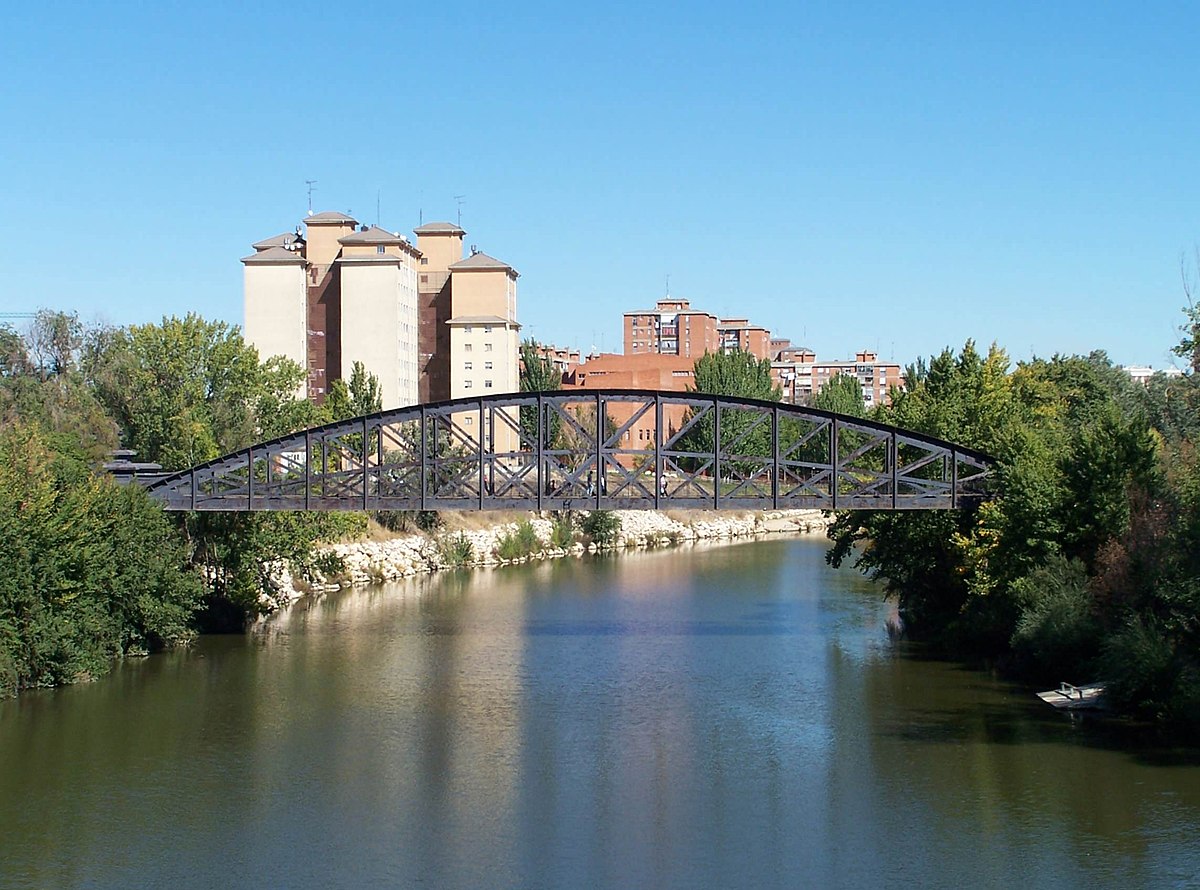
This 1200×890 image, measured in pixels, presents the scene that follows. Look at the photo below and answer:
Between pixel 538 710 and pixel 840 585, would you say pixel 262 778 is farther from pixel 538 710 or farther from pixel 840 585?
pixel 840 585

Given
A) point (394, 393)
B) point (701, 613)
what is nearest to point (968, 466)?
point (701, 613)

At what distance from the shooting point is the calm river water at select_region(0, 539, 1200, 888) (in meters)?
21.1

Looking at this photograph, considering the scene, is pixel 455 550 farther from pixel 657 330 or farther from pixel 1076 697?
pixel 657 330

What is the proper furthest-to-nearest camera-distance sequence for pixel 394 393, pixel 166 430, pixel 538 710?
pixel 394 393
pixel 166 430
pixel 538 710

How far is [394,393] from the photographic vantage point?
7575 centimetres

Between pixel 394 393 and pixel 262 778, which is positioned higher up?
pixel 394 393

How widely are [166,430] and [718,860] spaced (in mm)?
29911

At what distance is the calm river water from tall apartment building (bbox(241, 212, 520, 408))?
3720 cm

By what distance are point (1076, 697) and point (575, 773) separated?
446 inches

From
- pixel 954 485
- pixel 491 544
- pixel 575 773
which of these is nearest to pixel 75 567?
pixel 575 773

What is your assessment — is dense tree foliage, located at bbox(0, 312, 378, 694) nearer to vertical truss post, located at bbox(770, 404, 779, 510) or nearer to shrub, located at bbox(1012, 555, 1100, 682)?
vertical truss post, located at bbox(770, 404, 779, 510)

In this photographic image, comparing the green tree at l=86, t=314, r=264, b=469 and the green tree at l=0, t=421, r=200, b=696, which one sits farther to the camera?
the green tree at l=86, t=314, r=264, b=469

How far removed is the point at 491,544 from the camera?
6419cm

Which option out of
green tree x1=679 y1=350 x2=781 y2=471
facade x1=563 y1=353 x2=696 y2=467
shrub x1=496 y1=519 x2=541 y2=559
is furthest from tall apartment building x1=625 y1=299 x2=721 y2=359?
shrub x1=496 y1=519 x2=541 y2=559
